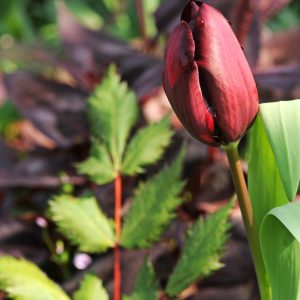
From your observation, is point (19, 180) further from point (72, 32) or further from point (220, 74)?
point (220, 74)

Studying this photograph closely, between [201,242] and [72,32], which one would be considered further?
[72,32]

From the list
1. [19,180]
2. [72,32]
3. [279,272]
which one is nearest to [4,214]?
[19,180]

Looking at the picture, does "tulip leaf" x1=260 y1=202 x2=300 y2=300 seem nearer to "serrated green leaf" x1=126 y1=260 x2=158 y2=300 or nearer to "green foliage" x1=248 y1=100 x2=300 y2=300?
"green foliage" x1=248 y1=100 x2=300 y2=300

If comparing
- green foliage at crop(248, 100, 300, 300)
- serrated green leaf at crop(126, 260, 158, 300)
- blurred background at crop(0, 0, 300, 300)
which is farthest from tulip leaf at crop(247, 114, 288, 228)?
blurred background at crop(0, 0, 300, 300)

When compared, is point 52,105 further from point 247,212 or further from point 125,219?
point 247,212

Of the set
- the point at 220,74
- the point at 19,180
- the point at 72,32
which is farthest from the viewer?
the point at 72,32
